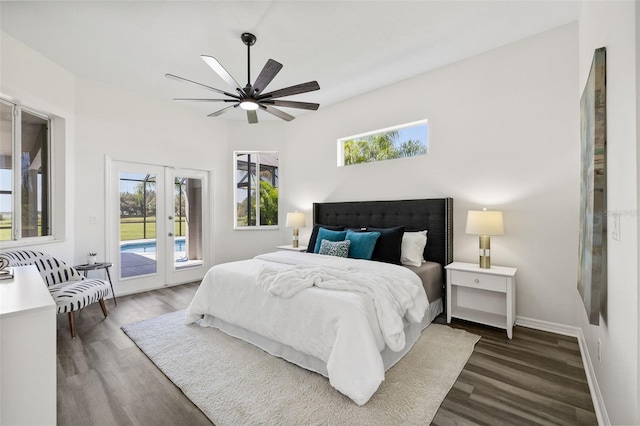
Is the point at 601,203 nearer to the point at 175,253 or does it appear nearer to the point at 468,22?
the point at 468,22

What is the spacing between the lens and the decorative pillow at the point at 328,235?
3.75 meters

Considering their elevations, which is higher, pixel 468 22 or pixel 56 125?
pixel 468 22

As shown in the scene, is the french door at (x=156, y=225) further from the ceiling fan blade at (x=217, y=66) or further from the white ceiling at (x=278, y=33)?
the ceiling fan blade at (x=217, y=66)

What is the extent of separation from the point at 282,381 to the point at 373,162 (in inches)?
124

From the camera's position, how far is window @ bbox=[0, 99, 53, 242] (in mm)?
3105

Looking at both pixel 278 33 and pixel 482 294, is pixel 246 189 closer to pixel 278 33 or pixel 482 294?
pixel 278 33

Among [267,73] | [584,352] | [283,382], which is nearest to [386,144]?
[267,73]

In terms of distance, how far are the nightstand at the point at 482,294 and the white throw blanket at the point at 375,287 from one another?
628 millimetres

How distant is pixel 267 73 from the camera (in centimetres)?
236

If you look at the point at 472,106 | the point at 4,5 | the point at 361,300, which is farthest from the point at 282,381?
the point at 4,5

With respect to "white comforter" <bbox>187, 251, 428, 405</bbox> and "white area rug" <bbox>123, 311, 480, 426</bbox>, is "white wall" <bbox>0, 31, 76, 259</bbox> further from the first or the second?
"white comforter" <bbox>187, 251, 428, 405</bbox>

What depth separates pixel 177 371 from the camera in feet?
7.22

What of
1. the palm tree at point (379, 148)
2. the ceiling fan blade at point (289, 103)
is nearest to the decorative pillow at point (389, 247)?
the palm tree at point (379, 148)

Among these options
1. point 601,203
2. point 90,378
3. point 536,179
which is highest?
point 536,179
